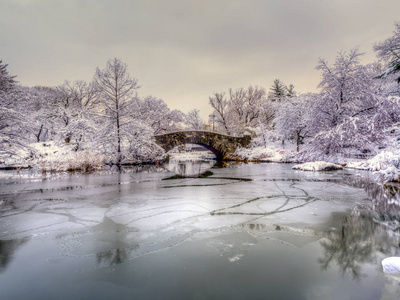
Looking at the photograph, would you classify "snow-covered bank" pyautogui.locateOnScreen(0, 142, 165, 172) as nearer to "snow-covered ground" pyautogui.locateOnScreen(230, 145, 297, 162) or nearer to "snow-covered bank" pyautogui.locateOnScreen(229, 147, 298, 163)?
"snow-covered bank" pyautogui.locateOnScreen(229, 147, 298, 163)

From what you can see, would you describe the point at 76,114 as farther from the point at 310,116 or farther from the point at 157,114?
the point at 310,116

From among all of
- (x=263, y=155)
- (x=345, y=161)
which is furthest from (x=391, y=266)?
(x=263, y=155)

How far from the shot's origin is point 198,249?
3070 mm

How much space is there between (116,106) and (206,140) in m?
10.2

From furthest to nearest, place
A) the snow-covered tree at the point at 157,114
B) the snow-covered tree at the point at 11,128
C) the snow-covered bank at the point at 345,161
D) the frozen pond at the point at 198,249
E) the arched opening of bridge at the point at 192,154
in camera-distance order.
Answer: the snow-covered tree at the point at 157,114
the arched opening of bridge at the point at 192,154
the snow-covered tree at the point at 11,128
the snow-covered bank at the point at 345,161
the frozen pond at the point at 198,249

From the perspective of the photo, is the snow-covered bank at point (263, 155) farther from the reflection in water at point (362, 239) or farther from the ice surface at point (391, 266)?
the ice surface at point (391, 266)

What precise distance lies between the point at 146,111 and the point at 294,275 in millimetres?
34055

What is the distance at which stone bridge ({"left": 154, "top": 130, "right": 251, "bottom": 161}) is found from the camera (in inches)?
895

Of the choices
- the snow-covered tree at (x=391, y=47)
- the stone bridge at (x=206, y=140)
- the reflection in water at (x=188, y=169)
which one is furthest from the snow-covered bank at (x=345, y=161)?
the snow-covered tree at (x=391, y=47)

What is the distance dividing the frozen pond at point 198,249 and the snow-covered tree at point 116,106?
45.3 ft

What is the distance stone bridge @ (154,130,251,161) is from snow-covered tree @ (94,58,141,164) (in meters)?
3.53

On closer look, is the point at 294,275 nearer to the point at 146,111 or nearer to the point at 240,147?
the point at 240,147

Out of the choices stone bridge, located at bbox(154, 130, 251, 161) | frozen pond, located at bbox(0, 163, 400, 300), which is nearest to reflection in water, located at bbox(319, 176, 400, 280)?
frozen pond, located at bbox(0, 163, 400, 300)

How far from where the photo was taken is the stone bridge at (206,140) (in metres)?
22.7
